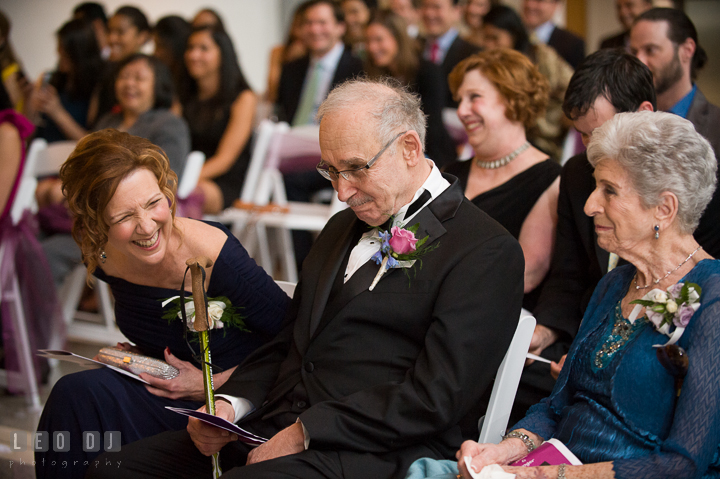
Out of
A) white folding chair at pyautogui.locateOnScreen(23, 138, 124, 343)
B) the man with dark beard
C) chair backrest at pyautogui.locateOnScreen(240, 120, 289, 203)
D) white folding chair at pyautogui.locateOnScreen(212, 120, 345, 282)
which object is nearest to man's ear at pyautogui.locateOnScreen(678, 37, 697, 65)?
the man with dark beard

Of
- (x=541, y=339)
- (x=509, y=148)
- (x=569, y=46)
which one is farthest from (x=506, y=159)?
(x=569, y=46)

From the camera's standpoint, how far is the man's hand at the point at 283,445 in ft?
5.95

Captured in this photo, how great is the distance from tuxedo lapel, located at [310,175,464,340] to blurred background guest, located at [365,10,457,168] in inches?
112

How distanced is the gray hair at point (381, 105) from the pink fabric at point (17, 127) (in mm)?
2361

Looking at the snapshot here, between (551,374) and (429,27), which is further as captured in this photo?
(429,27)

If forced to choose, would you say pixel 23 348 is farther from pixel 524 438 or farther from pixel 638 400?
pixel 638 400

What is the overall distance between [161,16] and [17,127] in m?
5.16

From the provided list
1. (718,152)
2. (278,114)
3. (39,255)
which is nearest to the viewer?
(718,152)

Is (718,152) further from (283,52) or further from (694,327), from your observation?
(283,52)

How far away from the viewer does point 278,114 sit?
19.2 ft

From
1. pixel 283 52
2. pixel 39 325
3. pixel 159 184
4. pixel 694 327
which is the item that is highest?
pixel 283 52

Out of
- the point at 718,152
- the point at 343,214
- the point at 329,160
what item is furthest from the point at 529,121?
the point at 329,160

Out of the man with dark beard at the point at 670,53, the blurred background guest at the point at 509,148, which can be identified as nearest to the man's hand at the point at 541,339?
the blurred background guest at the point at 509,148

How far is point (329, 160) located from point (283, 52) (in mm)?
5268
